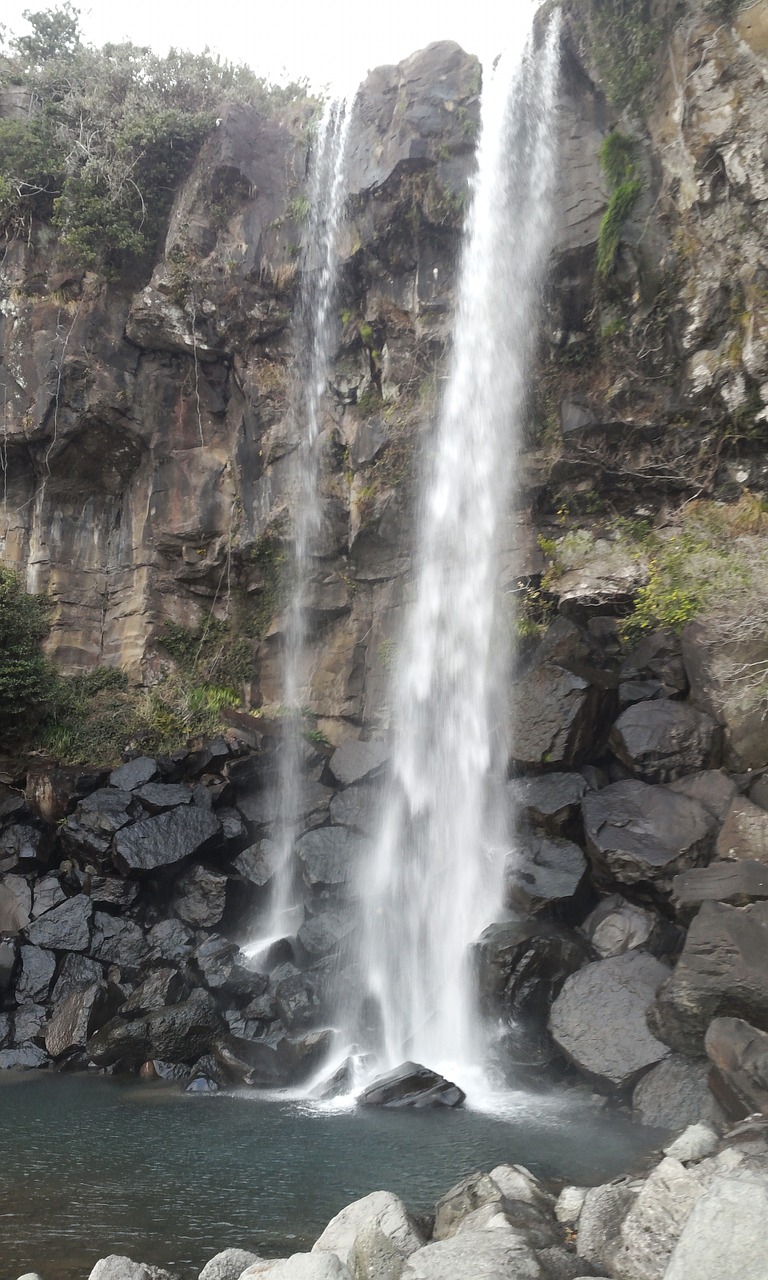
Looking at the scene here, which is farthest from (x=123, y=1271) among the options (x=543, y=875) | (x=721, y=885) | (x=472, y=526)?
(x=472, y=526)

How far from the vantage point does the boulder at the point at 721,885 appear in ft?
26.7

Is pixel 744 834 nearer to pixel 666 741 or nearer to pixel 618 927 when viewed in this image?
pixel 618 927

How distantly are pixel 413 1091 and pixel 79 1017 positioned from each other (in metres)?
4.71

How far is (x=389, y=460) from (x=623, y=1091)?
11.0 metres

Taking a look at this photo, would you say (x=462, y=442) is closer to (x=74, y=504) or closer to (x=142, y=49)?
(x=74, y=504)

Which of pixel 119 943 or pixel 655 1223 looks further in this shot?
pixel 119 943

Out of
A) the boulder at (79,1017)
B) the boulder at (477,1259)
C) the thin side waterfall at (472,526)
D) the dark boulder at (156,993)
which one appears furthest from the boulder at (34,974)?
the boulder at (477,1259)

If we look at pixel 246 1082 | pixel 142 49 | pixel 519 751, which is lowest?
pixel 246 1082

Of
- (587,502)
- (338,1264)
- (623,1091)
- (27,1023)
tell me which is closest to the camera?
(338,1264)

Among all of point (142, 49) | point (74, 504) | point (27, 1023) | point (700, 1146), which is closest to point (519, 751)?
point (700, 1146)

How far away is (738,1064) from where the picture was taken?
22.2ft

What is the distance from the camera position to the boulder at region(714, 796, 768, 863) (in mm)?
8883

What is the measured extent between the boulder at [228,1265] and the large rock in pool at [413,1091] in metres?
3.48

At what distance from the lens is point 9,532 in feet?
58.9
